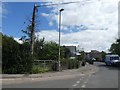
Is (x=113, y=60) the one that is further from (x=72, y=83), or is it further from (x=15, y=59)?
(x=72, y=83)

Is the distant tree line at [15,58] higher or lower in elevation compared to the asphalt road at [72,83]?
higher

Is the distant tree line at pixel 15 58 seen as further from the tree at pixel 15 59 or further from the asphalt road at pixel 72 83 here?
the asphalt road at pixel 72 83

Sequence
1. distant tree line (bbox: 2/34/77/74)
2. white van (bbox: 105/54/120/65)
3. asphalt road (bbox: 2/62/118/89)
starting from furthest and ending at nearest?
white van (bbox: 105/54/120/65), distant tree line (bbox: 2/34/77/74), asphalt road (bbox: 2/62/118/89)

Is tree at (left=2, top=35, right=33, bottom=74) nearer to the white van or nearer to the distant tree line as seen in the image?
the distant tree line

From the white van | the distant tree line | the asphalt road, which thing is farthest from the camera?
the white van

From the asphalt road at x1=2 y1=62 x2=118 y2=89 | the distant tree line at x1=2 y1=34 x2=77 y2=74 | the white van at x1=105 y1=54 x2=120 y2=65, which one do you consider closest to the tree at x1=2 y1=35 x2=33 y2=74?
the distant tree line at x1=2 y1=34 x2=77 y2=74

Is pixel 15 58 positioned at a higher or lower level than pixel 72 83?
higher

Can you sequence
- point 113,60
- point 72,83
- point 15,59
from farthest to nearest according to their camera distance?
point 113,60 < point 15,59 < point 72,83

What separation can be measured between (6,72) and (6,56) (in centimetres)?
150

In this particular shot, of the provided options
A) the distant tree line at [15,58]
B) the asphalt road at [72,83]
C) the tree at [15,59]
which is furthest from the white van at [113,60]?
the asphalt road at [72,83]

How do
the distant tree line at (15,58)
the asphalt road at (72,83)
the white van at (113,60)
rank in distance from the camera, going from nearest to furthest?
1. the asphalt road at (72,83)
2. the distant tree line at (15,58)
3. the white van at (113,60)

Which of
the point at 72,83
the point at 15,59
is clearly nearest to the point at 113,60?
the point at 15,59

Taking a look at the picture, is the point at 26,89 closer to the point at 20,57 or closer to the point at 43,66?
the point at 20,57

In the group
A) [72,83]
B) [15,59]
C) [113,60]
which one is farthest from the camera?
[113,60]
